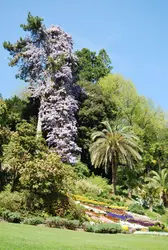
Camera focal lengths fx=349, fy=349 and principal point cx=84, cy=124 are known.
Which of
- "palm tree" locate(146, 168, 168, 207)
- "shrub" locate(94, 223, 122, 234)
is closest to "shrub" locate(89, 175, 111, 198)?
"palm tree" locate(146, 168, 168, 207)

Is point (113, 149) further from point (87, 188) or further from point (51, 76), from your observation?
point (51, 76)

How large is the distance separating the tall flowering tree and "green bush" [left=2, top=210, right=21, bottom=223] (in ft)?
54.8

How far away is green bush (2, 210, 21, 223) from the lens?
1491 centimetres

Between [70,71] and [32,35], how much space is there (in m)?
5.32

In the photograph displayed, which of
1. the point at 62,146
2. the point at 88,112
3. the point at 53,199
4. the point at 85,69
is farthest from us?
the point at 85,69

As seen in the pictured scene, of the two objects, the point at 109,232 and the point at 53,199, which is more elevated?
the point at 53,199

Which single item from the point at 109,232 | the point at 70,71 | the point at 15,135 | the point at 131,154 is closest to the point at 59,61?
the point at 70,71

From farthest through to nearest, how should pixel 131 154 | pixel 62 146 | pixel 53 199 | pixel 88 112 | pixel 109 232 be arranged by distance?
1. pixel 88 112
2. pixel 131 154
3. pixel 62 146
4. pixel 53 199
5. pixel 109 232

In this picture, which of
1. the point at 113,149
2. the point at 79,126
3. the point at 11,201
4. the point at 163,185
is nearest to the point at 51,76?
the point at 79,126

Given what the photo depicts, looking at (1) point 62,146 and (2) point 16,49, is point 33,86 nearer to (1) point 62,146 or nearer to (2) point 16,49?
(2) point 16,49

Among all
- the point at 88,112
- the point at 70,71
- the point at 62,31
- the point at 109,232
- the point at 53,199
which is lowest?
the point at 109,232

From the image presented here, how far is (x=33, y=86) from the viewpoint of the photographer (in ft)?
113

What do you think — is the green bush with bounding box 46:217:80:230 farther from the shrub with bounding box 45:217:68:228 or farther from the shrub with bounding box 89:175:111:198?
the shrub with bounding box 89:175:111:198

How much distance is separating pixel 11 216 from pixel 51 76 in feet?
68.7
